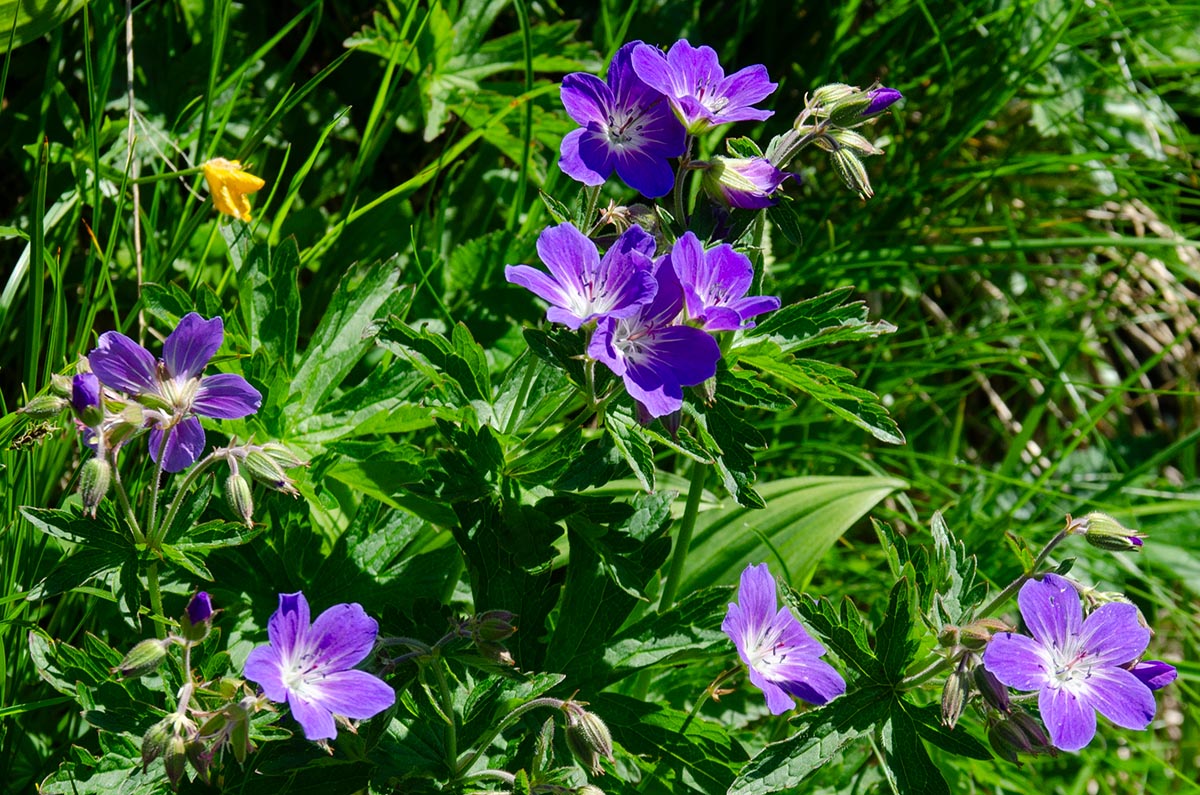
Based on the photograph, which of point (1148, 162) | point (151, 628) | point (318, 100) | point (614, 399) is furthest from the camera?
point (1148, 162)

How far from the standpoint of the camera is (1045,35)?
10.9ft

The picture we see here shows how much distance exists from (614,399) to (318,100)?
171cm

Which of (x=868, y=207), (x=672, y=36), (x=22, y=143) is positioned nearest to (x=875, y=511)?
(x=868, y=207)

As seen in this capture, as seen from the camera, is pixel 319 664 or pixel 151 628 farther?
pixel 151 628

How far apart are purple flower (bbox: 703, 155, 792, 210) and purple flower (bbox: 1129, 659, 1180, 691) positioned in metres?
0.92

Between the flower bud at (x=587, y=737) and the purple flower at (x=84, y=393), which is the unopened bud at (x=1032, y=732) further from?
the purple flower at (x=84, y=393)

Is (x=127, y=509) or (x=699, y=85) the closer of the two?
(x=127, y=509)

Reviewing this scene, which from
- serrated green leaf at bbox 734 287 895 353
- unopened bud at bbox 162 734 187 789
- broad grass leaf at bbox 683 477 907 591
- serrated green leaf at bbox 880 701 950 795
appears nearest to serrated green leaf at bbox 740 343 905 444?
serrated green leaf at bbox 734 287 895 353

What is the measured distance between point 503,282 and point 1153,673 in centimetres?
171

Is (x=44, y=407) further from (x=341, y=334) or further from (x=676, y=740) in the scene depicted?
(x=676, y=740)

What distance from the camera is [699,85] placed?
1.79m

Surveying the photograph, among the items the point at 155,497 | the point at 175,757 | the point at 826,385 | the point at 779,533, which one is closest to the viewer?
the point at 175,757

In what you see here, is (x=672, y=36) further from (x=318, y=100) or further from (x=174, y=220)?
(x=174, y=220)

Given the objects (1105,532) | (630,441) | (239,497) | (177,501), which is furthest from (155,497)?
(1105,532)
